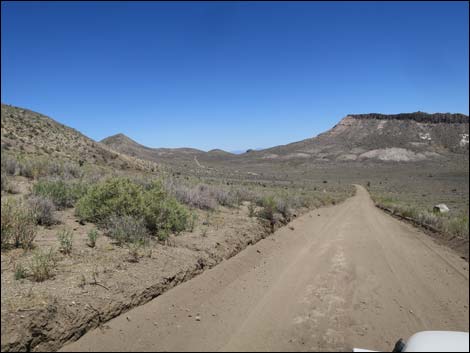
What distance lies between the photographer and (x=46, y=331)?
412cm

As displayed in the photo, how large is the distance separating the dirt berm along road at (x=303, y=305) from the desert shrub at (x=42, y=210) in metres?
4.08

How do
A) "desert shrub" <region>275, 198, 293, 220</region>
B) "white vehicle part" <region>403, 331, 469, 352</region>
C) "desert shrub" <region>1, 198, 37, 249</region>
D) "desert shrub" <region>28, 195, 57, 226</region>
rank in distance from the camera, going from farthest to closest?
"desert shrub" <region>275, 198, 293, 220</region> → "desert shrub" <region>28, 195, 57, 226</region> → "desert shrub" <region>1, 198, 37, 249</region> → "white vehicle part" <region>403, 331, 469, 352</region>

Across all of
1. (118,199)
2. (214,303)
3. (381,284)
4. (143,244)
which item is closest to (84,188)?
(118,199)

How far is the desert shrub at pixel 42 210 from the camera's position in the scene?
820 centimetres

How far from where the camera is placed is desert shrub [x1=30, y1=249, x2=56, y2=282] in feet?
17.0

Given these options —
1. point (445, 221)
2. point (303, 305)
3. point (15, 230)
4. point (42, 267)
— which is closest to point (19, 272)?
point (42, 267)

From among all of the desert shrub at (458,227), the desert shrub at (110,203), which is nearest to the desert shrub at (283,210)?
the desert shrub at (458,227)

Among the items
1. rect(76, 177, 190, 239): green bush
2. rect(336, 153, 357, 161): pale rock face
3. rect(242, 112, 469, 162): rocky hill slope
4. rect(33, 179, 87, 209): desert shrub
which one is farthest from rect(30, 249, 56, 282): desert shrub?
rect(336, 153, 357, 161): pale rock face

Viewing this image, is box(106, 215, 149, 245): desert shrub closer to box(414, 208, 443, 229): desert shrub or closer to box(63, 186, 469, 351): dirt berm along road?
box(63, 186, 469, 351): dirt berm along road

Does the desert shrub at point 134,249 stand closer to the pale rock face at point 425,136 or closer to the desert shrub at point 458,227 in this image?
the desert shrub at point 458,227

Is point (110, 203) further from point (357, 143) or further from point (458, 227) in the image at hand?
point (357, 143)

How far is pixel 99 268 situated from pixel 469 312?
5816 mm

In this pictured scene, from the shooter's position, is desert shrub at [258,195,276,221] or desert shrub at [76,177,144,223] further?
desert shrub at [258,195,276,221]

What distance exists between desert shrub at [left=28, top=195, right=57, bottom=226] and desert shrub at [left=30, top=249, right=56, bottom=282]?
8.40 feet
